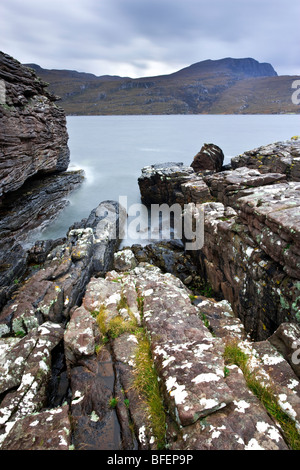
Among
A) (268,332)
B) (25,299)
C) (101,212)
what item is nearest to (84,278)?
(25,299)

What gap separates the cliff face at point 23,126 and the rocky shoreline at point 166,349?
8.55m

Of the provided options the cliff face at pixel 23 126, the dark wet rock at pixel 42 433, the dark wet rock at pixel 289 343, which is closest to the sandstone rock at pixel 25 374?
the dark wet rock at pixel 42 433

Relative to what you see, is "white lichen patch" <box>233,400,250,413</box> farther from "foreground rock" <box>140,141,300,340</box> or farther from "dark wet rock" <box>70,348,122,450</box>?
"foreground rock" <box>140,141,300,340</box>

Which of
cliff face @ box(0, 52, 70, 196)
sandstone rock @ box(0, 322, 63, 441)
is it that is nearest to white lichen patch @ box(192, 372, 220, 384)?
sandstone rock @ box(0, 322, 63, 441)

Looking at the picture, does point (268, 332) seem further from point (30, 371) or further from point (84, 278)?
point (84, 278)

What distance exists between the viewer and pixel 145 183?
27.4 m

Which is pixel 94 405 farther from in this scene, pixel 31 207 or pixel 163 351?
pixel 31 207

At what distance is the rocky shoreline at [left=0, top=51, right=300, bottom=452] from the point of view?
450 cm

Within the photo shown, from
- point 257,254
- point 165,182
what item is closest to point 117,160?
point 165,182

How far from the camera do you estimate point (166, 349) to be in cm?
585

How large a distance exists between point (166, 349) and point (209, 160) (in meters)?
27.6

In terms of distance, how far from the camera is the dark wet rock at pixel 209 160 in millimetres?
29672

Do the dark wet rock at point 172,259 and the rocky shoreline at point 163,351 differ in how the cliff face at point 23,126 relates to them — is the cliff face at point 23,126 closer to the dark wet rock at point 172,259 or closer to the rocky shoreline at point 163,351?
the rocky shoreline at point 163,351
